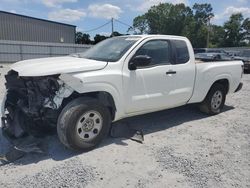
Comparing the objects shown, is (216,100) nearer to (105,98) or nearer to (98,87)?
(105,98)

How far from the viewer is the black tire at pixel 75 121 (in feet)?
12.9

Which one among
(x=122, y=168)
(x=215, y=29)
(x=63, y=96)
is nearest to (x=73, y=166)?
(x=122, y=168)

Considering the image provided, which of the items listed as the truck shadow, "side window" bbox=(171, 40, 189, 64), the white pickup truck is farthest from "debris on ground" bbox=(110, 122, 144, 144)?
"side window" bbox=(171, 40, 189, 64)

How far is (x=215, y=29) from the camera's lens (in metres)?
76.8

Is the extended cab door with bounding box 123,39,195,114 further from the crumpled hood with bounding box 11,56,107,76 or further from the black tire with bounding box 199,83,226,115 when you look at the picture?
the black tire with bounding box 199,83,226,115

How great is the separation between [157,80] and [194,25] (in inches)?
2807

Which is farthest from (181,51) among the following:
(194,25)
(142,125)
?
(194,25)

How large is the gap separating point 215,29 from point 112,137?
7926cm

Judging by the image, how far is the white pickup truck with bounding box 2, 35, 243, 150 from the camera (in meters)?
3.99

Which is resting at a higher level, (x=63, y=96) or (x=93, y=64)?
(x=93, y=64)

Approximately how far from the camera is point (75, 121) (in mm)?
3973

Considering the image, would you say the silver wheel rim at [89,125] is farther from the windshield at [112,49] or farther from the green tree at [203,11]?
the green tree at [203,11]

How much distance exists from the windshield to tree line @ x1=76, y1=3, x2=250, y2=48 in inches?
2270

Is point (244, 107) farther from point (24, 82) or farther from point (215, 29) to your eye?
point (215, 29)
